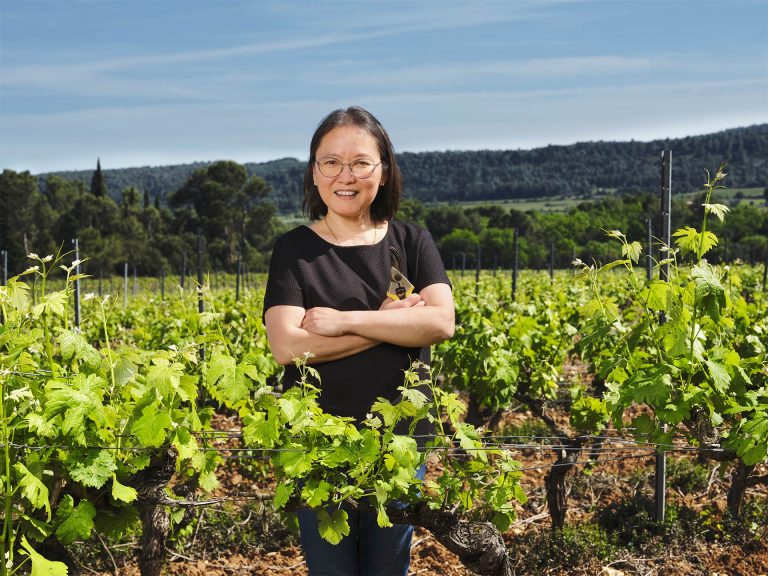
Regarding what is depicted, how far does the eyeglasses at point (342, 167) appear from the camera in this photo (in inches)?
107

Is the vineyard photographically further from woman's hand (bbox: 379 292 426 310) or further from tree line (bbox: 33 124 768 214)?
tree line (bbox: 33 124 768 214)

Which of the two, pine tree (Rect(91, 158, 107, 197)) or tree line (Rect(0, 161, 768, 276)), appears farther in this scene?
pine tree (Rect(91, 158, 107, 197))

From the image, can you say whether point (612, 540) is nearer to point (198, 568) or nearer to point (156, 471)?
point (198, 568)

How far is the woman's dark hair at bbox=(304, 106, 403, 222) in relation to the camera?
2719 mm

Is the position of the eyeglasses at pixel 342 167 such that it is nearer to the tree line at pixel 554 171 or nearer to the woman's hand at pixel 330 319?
the woman's hand at pixel 330 319

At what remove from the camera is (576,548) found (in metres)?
4.87

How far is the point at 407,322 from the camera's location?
261 cm

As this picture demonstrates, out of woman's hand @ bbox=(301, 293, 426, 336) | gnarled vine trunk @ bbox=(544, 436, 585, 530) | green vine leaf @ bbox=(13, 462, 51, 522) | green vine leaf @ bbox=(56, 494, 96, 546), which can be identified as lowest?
gnarled vine trunk @ bbox=(544, 436, 585, 530)

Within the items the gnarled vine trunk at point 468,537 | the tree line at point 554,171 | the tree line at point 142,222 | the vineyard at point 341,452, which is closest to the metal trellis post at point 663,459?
the vineyard at point 341,452

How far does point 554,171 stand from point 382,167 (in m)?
136

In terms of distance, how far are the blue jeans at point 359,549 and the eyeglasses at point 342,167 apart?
99 cm

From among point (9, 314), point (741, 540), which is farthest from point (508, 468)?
point (741, 540)

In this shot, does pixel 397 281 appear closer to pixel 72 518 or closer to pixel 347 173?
pixel 347 173

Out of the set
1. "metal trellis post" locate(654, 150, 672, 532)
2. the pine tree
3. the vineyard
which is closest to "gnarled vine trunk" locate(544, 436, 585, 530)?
the vineyard
